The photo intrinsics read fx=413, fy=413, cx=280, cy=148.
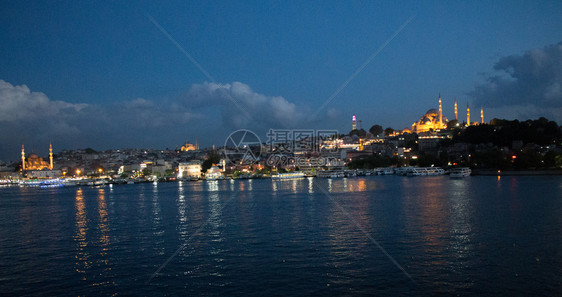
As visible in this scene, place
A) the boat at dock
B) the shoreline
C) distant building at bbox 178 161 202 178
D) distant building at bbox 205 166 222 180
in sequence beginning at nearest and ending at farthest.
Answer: the shoreline
the boat at dock
distant building at bbox 205 166 222 180
distant building at bbox 178 161 202 178

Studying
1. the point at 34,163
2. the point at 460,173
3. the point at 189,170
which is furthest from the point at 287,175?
the point at 34,163

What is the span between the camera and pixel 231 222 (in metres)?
11.4

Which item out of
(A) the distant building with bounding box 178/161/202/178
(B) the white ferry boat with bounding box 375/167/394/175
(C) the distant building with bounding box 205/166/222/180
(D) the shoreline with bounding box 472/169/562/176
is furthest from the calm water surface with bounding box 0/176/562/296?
(A) the distant building with bounding box 178/161/202/178

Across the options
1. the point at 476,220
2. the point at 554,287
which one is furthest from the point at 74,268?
the point at 476,220

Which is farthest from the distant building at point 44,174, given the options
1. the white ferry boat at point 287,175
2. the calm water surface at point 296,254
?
the calm water surface at point 296,254

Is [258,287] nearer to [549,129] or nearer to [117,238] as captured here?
[117,238]

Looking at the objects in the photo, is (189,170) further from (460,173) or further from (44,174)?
(460,173)

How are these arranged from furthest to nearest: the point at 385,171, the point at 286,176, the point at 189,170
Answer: the point at 189,170
the point at 385,171
the point at 286,176

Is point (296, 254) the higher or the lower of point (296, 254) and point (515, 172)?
the higher

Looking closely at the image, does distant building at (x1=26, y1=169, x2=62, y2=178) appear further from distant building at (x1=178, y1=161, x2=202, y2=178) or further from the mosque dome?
the mosque dome

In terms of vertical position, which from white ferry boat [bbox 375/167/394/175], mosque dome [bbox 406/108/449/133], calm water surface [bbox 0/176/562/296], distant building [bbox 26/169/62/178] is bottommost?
white ferry boat [bbox 375/167/394/175]

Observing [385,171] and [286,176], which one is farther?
[385,171]

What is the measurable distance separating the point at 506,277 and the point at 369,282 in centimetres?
193

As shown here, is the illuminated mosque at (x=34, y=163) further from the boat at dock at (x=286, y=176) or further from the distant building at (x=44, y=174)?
the boat at dock at (x=286, y=176)
